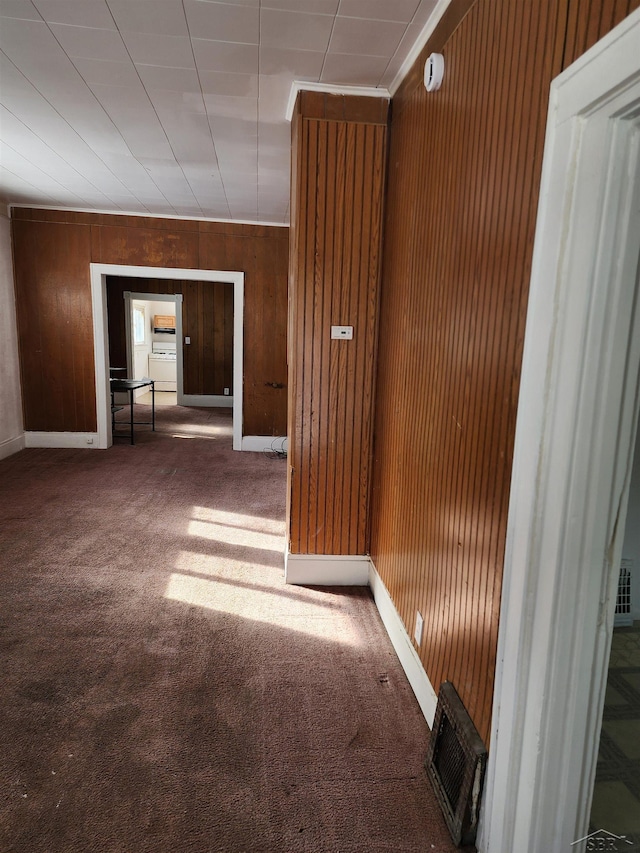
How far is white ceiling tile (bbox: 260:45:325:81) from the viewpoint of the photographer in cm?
248

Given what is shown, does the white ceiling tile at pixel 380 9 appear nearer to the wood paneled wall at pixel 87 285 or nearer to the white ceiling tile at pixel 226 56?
the white ceiling tile at pixel 226 56

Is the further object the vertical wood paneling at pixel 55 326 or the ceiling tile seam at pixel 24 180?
the vertical wood paneling at pixel 55 326

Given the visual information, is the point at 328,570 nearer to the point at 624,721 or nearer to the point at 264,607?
the point at 264,607

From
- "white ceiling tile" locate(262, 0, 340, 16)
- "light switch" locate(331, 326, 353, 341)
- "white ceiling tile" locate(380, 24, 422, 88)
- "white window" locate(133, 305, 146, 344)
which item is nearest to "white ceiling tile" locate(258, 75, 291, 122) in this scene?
"white ceiling tile" locate(380, 24, 422, 88)

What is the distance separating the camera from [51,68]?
270cm

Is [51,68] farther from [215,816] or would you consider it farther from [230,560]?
[215,816]

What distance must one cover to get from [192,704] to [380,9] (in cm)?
289

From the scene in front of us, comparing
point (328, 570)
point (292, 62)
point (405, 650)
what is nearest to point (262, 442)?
point (328, 570)

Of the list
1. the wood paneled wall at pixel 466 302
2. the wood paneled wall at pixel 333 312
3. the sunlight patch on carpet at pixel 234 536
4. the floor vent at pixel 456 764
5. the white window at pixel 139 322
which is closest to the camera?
the wood paneled wall at pixel 466 302

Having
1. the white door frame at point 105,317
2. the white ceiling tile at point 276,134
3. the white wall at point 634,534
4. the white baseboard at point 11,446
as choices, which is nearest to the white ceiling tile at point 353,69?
the white ceiling tile at point 276,134

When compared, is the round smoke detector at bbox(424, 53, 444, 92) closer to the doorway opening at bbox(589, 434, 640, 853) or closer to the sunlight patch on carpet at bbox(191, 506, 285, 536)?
the doorway opening at bbox(589, 434, 640, 853)

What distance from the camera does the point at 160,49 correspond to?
2482 mm

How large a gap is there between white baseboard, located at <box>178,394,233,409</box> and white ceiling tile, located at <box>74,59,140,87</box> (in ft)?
25.2

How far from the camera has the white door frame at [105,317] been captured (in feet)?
20.2
